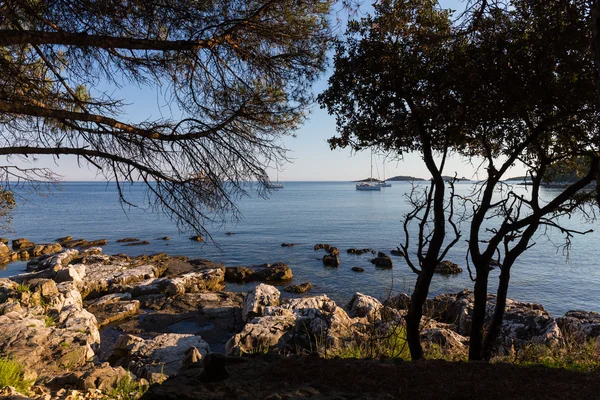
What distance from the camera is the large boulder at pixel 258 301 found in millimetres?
12742

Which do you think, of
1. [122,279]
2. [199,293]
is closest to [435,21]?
[199,293]

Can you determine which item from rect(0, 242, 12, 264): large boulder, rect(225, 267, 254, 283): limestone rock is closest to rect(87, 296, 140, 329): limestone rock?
A: rect(225, 267, 254, 283): limestone rock

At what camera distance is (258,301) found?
1298cm

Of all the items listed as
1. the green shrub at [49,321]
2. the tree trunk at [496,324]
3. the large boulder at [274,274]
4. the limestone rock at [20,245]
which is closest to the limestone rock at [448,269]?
the large boulder at [274,274]

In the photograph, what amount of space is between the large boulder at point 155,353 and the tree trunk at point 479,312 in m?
5.34

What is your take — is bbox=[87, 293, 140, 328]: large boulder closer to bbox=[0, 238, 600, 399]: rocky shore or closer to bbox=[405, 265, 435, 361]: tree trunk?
bbox=[0, 238, 600, 399]: rocky shore

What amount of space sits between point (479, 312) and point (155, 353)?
663 cm

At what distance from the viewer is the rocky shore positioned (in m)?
6.32

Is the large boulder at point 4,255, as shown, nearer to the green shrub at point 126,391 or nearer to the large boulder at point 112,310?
the large boulder at point 112,310

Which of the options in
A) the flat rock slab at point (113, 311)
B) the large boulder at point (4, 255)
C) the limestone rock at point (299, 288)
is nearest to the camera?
the flat rock slab at point (113, 311)

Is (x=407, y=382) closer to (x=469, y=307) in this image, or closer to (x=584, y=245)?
(x=469, y=307)

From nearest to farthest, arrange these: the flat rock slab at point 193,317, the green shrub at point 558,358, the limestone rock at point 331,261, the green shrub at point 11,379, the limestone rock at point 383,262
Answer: the green shrub at point 11,379
the green shrub at point 558,358
the flat rock slab at point 193,317
the limestone rock at point 383,262
the limestone rock at point 331,261

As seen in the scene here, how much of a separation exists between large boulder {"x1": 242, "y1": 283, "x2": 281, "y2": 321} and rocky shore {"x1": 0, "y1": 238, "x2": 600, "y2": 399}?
0.12 feet

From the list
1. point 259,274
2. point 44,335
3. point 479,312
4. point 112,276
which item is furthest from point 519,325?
point 112,276
